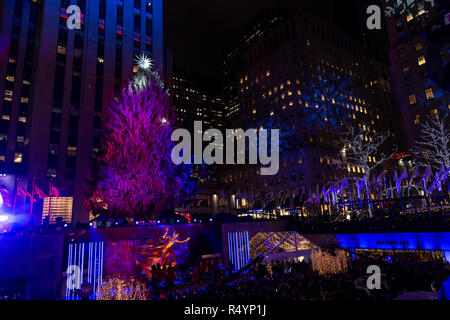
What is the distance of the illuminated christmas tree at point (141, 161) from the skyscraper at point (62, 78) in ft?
38.5

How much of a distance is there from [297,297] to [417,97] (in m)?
63.4

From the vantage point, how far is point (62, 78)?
133 ft

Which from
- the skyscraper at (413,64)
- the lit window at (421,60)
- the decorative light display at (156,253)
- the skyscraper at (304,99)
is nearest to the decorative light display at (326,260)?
the decorative light display at (156,253)

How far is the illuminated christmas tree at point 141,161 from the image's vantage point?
27.7 metres

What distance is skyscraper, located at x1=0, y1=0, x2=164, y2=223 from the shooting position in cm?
3738

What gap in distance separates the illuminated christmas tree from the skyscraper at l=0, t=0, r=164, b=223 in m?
11.7

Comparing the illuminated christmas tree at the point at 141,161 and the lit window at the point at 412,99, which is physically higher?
the lit window at the point at 412,99

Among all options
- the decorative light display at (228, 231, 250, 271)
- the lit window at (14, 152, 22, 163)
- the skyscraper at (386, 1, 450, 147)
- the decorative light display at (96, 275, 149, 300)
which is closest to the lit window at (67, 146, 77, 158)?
the lit window at (14, 152, 22, 163)

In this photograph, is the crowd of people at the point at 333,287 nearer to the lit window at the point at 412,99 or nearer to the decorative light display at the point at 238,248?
the decorative light display at the point at 238,248

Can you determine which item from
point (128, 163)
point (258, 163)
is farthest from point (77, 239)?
point (258, 163)

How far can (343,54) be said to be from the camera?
79375 millimetres

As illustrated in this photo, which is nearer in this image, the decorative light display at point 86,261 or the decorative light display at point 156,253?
the decorative light display at point 86,261

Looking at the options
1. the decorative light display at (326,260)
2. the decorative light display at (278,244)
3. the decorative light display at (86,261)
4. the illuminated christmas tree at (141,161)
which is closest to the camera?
the decorative light display at (86,261)

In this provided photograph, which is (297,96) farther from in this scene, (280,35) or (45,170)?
(45,170)
